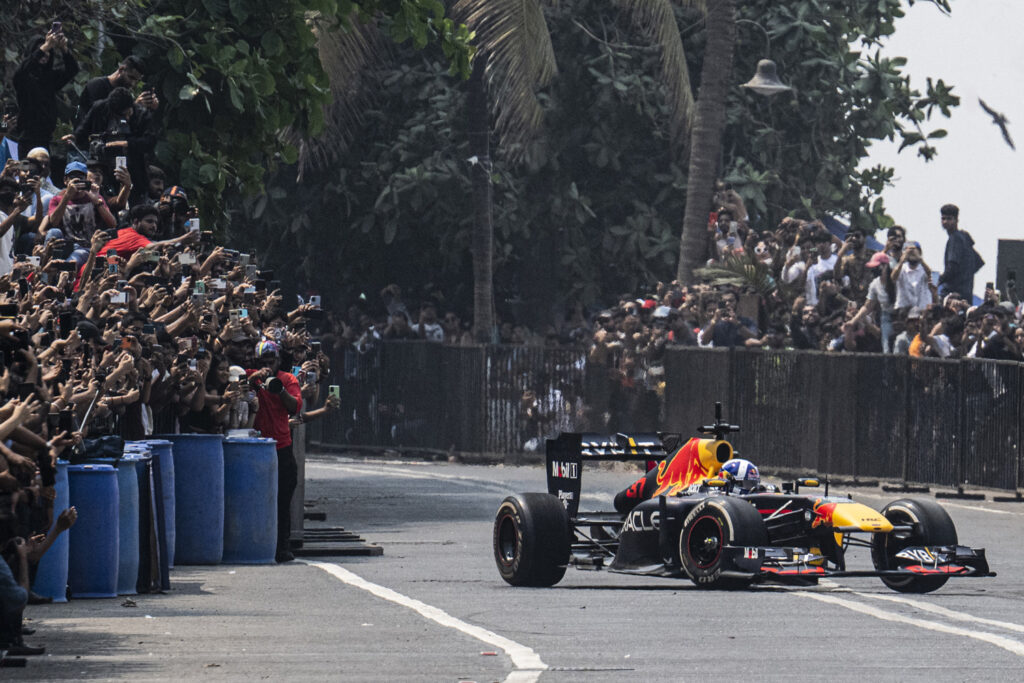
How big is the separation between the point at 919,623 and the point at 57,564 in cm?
570

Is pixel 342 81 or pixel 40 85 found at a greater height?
pixel 342 81

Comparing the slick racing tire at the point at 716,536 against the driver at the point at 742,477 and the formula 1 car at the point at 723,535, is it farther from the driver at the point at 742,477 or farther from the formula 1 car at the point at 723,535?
the driver at the point at 742,477

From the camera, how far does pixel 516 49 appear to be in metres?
34.3

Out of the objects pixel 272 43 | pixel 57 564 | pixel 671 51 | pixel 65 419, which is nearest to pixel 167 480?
pixel 57 564

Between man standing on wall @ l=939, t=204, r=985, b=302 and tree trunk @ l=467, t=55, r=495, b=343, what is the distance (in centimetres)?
1090

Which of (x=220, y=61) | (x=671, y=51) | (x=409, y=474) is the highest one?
(x=671, y=51)

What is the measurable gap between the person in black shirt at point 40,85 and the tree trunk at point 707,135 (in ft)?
55.2

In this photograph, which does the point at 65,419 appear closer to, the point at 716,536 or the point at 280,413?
the point at 716,536

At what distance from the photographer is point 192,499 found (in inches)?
760

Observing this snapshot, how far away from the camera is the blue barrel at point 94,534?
53.9 ft

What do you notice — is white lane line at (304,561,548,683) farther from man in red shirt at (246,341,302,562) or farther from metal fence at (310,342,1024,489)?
metal fence at (310,342,1024,489)

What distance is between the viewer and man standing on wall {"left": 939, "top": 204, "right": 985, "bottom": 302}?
29.7 metres

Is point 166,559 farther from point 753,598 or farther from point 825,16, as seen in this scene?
point 825,16

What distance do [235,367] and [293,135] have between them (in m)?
18.5
